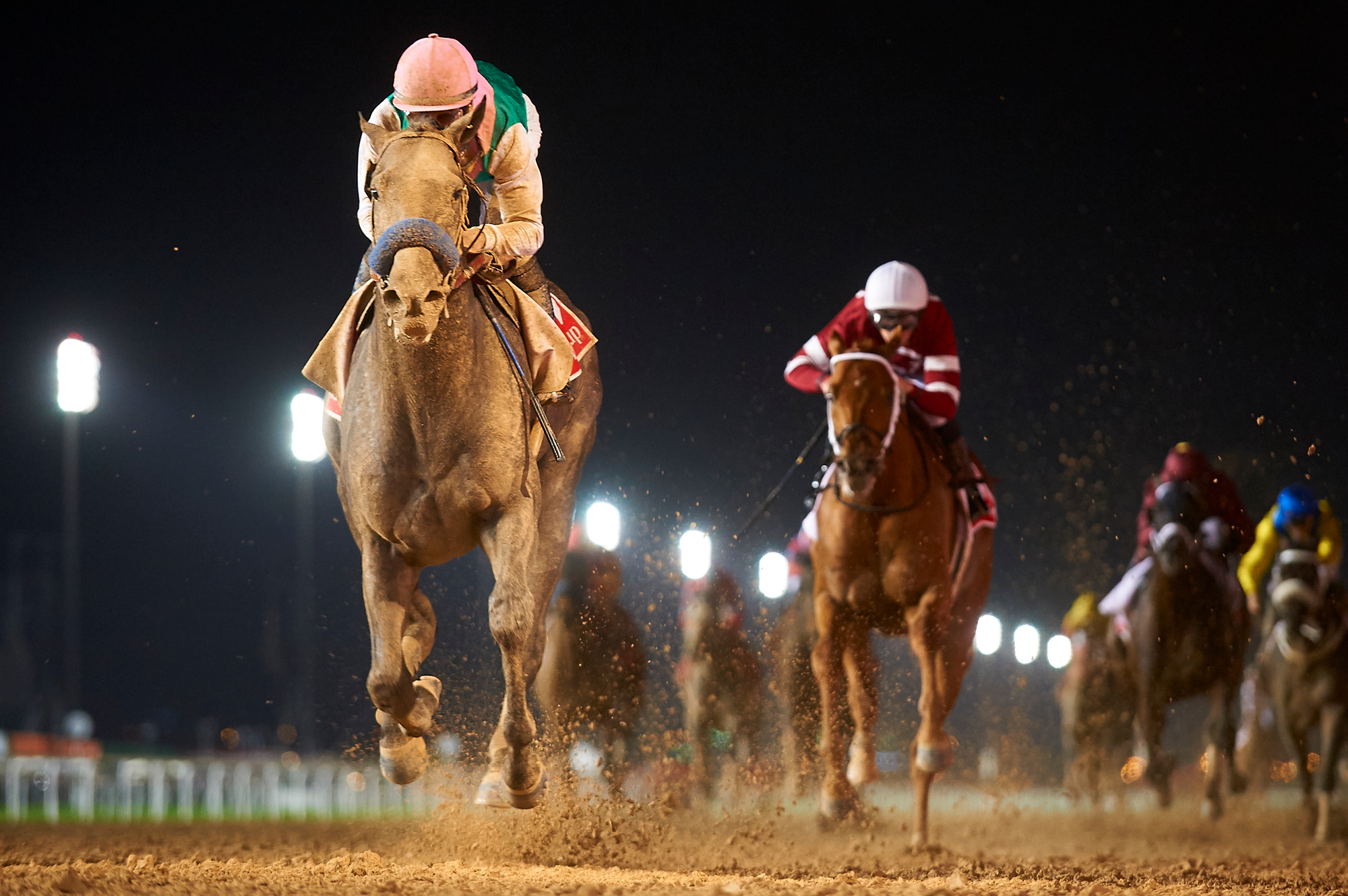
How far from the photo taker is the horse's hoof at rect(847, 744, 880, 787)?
6.68m

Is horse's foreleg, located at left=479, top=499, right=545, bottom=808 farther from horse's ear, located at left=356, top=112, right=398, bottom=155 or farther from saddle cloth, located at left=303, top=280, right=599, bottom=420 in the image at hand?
horse's ear, located at left=356, top=112, right=398, bottom=155

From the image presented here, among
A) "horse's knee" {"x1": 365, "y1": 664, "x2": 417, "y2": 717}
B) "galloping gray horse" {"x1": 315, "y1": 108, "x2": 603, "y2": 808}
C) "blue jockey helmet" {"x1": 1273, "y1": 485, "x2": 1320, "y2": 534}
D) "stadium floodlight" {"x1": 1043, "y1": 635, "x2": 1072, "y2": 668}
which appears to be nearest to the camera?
"galloping gray horse" {"x1": 315, "y1": 108, "x2": 603, "y2": 808}

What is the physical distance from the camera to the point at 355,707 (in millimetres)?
8648

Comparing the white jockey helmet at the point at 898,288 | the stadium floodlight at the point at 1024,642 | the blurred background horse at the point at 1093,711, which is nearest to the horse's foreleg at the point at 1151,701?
the blurred background horse at the point at 1093,711

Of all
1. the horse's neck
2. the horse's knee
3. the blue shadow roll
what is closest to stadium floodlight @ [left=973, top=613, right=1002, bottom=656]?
the horse's knee

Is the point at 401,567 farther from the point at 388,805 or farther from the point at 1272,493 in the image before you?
the point at 1272,493

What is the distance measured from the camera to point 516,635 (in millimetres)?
4832

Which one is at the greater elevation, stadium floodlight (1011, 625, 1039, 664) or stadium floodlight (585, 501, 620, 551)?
stadium floodlight (585, 501, 620, 551)

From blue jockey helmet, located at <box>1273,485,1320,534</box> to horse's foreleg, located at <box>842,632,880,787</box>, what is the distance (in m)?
3.78

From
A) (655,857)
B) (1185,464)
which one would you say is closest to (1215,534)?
(1185,464)

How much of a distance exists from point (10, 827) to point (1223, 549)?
325 inches

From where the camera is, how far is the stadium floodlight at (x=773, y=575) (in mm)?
11609

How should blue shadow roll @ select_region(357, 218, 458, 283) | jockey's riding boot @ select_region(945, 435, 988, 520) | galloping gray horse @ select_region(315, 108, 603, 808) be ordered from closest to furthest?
blue shadow roll @ select_region(357, 218, 458, 283) → galloping gray horse @ select_region(315, 108, 603, 808) → jockey's riding boot @ select_region(945, 435, 988, 520)

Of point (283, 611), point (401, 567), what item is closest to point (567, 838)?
point (401, 567)
